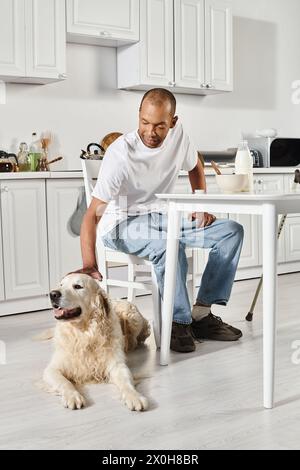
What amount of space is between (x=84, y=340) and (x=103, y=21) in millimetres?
2674

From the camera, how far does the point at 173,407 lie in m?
2.20

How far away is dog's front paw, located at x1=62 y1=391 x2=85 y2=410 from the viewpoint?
2195mm

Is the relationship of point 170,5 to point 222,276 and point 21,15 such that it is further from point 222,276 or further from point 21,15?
point 222,276

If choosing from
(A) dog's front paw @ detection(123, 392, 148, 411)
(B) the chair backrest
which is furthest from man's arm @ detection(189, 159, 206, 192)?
(A) dog's front paw @ detection(123, 392, 148, 411)

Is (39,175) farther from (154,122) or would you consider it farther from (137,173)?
(154,122)

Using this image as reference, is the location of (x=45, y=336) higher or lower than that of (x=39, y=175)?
lower

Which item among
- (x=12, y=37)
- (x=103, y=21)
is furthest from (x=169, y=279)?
(x=103, y=21)

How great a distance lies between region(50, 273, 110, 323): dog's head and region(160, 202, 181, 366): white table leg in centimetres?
34

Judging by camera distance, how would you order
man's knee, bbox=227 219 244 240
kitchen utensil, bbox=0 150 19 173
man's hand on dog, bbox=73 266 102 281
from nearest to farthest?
man's hand on dog, bbox=73 266 102 281 → man's knee, bbox=227 219 244 240 → kitchen utensil, bbox=0 150 19 173

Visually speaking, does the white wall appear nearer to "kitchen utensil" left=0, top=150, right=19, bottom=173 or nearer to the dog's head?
"kitchen utensil" left=0, top=150, right=19, bottom=173

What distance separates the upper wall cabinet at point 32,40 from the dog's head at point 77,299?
2049mm

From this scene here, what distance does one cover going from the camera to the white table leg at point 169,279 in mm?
2621

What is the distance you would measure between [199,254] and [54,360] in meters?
2.29

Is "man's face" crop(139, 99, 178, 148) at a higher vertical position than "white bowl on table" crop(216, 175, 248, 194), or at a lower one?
higher
